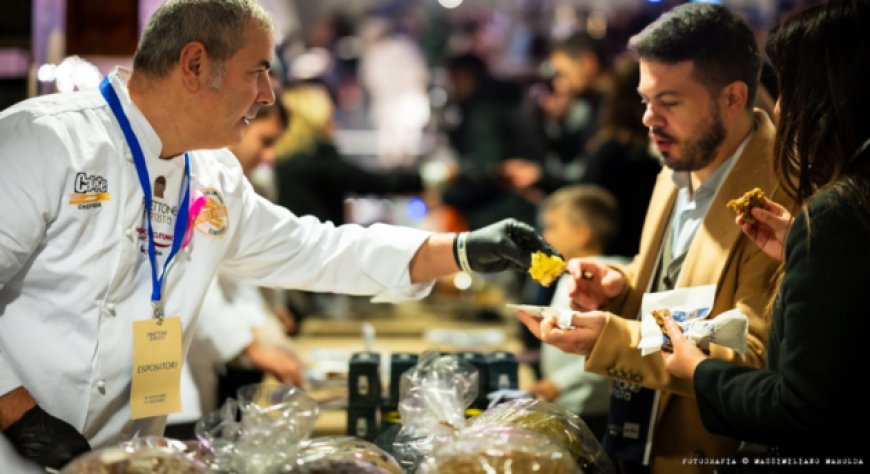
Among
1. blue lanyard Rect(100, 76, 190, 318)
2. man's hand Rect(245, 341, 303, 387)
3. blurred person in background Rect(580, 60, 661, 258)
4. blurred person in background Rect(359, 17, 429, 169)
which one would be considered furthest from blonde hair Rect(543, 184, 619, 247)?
blurred person in background Rect(359, 17, 429, 169)

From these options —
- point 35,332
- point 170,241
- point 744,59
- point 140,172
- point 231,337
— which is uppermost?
point 744,59

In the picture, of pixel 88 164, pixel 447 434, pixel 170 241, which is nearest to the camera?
pixel 447 434

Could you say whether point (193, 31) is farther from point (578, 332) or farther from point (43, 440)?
point (578, 332)

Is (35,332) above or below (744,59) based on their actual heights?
below

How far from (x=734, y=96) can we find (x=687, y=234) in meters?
0.37

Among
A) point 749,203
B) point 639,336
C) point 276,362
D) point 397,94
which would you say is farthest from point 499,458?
point 397,94

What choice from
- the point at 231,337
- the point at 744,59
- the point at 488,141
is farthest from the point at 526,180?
the point at 744,59

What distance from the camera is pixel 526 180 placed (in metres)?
5.87

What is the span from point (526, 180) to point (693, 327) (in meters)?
3.97

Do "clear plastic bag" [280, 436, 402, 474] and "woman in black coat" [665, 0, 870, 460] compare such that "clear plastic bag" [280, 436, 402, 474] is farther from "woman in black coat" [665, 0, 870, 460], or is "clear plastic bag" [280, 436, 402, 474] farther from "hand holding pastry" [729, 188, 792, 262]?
"hand holding pastry" [729, 188, 792, 262]

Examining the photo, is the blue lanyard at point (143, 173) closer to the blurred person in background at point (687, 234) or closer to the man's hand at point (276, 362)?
the blurred person in background at point (687, 234)

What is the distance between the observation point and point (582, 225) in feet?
13.6

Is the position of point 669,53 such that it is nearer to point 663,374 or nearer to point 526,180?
point 663,374

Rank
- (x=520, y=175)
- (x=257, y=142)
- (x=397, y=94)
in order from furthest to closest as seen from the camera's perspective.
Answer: (x=397, y=94) → (x=520, y=175) → (x=257, y=142)
